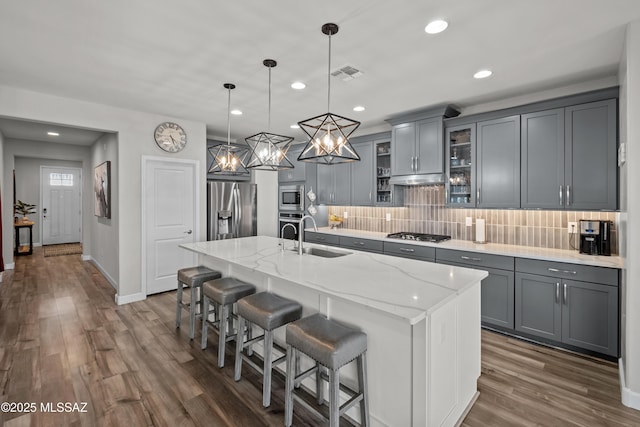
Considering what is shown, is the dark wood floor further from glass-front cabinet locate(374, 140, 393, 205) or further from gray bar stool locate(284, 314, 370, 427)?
glass-front cabinet locate(374, 140, 393, 205)

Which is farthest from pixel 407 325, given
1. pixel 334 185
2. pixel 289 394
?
pixel 334 185

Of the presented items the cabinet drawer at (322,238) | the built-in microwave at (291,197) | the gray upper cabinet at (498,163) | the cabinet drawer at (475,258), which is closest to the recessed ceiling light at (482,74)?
the gray upper cabinet at (498,163)

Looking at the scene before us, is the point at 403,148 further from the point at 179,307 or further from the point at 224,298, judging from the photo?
the point at 179,307

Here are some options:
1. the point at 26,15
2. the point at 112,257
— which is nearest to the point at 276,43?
the point at 26,15

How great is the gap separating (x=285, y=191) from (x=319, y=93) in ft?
9.07

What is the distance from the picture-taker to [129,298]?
172 inches

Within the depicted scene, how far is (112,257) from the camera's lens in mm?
5031

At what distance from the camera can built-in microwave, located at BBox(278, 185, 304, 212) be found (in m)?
5.74

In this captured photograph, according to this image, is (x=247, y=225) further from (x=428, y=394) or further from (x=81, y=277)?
(x=428, y=394)

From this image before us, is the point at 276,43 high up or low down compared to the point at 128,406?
up

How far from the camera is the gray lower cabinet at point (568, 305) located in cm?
272

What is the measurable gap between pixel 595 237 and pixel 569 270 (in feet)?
1.54

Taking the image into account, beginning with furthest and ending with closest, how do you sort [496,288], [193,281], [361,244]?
[361,244], [496,288], [193,281]

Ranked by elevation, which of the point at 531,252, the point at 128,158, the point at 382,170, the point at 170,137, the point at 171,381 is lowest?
the point at 171,381
